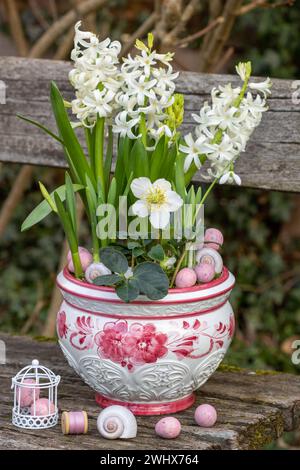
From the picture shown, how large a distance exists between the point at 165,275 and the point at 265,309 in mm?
1823

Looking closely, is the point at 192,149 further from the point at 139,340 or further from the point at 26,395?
the point at 26,395

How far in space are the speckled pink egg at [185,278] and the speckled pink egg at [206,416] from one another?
19 centimetres

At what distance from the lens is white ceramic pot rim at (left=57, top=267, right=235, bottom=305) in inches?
51.1

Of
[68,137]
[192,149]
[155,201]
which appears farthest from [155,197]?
[68,137]

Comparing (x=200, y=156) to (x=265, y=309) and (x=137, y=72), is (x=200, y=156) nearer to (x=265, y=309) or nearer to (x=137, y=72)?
(x=137, y=72)

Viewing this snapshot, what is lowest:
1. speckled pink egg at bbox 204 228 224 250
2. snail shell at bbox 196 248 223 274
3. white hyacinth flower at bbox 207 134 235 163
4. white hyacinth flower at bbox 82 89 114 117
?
snail shell at bbox 196 248 223 274

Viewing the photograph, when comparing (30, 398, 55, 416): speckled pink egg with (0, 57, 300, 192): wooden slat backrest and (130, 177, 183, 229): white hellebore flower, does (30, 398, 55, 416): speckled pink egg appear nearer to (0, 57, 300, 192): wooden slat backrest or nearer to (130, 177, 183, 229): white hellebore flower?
(130, 177, 183, 229): white hellebore flower

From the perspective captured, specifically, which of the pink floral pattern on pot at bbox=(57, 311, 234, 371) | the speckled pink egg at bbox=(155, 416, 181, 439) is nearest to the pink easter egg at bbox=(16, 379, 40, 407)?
the pink floral pattern on pot at bbox=(57, 311, 234, 371)

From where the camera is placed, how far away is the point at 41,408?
1331 mm

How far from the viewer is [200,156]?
1.37 m

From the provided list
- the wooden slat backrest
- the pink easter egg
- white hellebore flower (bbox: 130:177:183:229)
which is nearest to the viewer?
white hellebore flower (bbox: 130:177:183:229)

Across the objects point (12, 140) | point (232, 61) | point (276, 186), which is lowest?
point (276, 186)

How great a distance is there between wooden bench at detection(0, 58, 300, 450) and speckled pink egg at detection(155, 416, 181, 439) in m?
0.01
